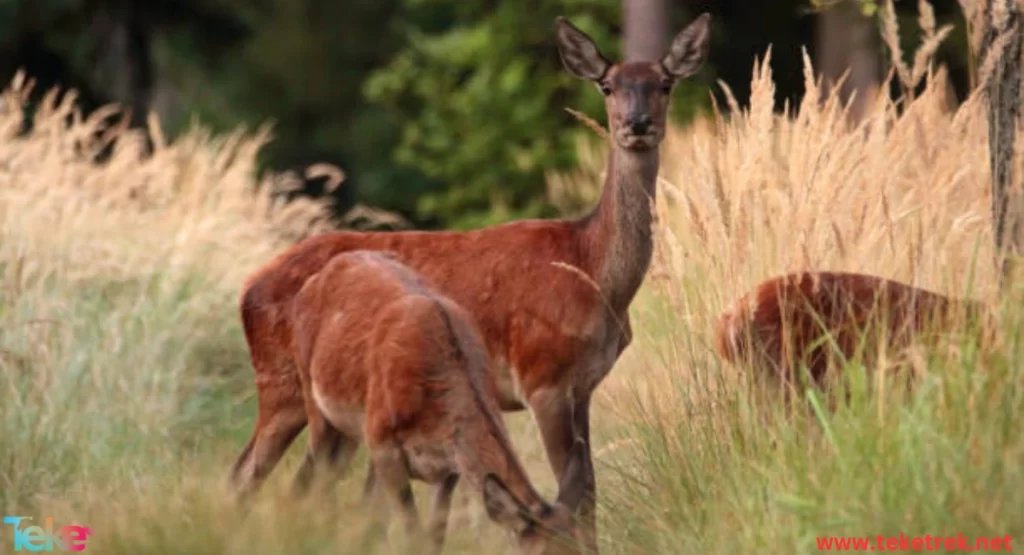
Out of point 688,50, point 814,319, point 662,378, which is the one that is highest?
point 688,50

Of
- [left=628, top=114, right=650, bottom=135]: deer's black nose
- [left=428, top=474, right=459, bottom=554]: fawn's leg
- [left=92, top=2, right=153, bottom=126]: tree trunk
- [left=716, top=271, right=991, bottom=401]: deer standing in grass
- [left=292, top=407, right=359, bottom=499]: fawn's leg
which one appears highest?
[left=92, top=2, right=153, bottom=126]: tree trunk

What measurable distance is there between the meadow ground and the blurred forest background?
27.2 feet

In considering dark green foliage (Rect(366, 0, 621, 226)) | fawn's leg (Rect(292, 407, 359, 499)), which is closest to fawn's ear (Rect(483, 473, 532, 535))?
fawn's leg (Rect(292, 407, 359, 499))

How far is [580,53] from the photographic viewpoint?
32.4ft

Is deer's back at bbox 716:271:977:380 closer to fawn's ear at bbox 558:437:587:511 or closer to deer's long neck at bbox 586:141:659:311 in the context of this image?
deer's long neck at bbox 586:141:659:311

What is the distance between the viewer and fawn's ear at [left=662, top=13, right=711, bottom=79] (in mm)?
9727

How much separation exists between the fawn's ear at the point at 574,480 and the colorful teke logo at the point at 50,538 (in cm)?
163

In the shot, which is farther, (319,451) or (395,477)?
(319,451)

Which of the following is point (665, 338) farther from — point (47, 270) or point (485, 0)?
point (485, 0)

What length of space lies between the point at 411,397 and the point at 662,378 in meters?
1.51

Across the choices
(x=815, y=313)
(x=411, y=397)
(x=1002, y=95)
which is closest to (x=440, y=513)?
(x=411, y=397)

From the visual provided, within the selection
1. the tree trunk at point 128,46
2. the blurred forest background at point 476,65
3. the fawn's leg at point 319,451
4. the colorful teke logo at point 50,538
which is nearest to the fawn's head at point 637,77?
the fawn's leg at point 319,451

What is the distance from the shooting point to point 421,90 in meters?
25.8

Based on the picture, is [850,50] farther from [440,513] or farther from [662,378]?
[440,513]
